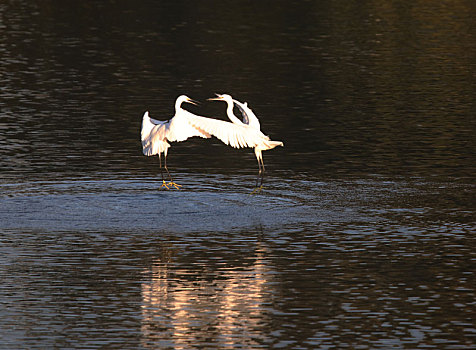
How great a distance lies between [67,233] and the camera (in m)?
16.5

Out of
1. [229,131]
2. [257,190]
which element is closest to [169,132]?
[229,131]

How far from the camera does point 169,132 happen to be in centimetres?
1950

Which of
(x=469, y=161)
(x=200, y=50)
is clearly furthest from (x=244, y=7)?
(x=469, y=161)

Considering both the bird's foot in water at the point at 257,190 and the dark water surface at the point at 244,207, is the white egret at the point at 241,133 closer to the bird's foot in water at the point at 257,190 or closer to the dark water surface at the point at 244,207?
the bird's foot in water at the point at 257,190

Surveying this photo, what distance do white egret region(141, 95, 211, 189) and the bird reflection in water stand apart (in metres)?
4.58

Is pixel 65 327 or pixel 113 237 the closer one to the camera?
pixel 65 327

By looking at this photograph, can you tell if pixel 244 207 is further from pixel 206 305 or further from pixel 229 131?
pixel 206 305

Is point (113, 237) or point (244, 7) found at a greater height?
point (244, 7)

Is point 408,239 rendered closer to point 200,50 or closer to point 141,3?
point 200,50

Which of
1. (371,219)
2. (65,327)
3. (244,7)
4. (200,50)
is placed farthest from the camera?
(244,7)

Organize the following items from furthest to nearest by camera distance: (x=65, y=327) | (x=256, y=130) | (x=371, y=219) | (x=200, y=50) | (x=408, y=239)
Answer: (x=200, y=50), (x=256, y=130), (x=371, y=219), (x=408, y=239), (x=65, y=327)

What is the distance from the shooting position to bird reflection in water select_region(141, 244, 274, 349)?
11.9 metres

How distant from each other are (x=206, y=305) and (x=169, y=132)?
687 cm

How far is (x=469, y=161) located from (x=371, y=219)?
16.8ft
